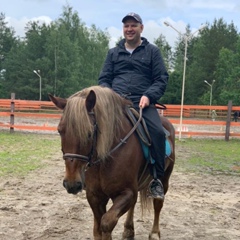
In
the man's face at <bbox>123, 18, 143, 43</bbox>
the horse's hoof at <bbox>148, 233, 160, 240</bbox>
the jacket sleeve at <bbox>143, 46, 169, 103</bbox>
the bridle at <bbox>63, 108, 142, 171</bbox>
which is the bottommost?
the horse's hoof at <bbox>148, 233, 160, 240</bbox>

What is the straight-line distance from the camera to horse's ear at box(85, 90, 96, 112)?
3.04 metres

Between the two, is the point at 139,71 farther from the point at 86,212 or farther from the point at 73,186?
the point at 86,212

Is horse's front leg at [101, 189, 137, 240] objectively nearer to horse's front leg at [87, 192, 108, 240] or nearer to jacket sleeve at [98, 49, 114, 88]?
horse's front leg at [87, 192, 108, 240]

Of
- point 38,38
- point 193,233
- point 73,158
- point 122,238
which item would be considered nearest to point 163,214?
point 193,233

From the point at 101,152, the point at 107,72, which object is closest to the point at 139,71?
the point at 107,72

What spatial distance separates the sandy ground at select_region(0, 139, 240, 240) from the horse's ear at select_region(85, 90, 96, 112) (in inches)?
78.5

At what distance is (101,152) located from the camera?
125 inches

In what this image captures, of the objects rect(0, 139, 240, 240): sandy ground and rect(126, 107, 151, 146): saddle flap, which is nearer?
rect(126, 107, 151, 146): saddle flap

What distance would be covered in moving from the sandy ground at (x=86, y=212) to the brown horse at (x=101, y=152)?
1.18 meters

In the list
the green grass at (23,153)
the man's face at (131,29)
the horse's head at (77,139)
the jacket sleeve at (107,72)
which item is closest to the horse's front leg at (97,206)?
the horse's head at (77,139)

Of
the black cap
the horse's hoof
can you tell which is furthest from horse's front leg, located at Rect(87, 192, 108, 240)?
the black cap

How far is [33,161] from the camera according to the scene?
9453 millimetres

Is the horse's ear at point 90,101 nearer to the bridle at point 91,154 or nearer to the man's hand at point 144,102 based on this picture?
the bridle at point 91,154

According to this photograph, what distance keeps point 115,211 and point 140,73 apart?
1565mm
